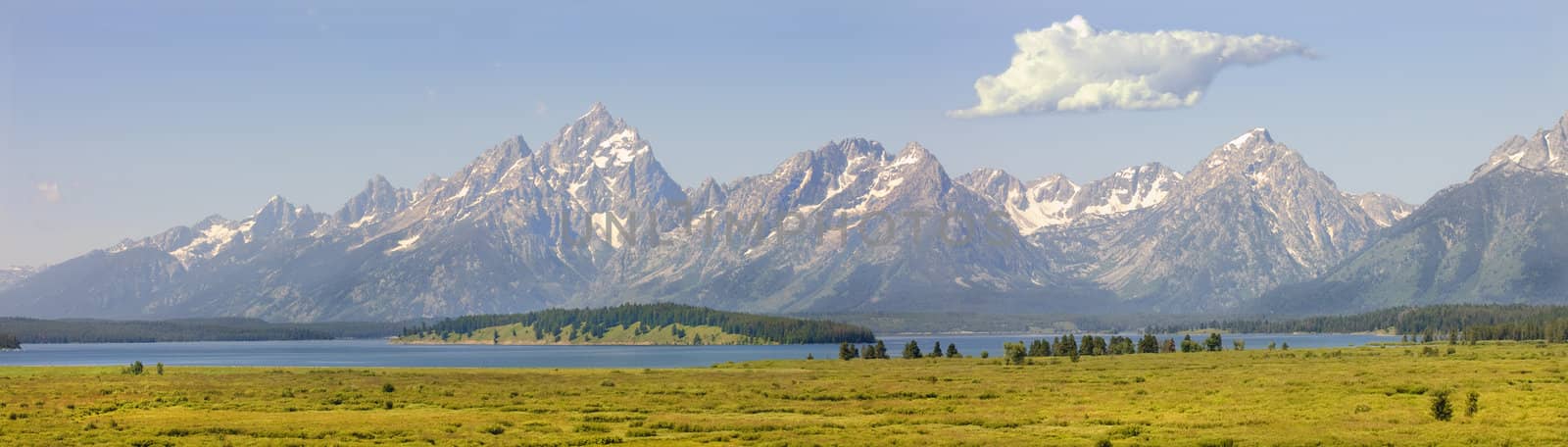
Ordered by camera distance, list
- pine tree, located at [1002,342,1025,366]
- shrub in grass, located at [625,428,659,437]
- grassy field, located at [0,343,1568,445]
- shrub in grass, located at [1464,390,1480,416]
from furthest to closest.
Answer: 1. pine tree, located at [1002,342,1025,366]
2. shrub in grass, located at [1464,390,1480,416]
3. shrub in grass, located at [625,428,659,437]
4. grassy field, located at [0,343,1568,445]

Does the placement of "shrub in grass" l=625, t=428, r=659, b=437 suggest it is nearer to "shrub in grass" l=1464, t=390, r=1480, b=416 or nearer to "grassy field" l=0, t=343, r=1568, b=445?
"grassy field" l=0, t=343, r=1568, b=445

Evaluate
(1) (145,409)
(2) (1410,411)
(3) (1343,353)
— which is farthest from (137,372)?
(3) (1343,353)

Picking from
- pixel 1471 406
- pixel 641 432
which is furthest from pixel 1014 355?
pixel 641 432

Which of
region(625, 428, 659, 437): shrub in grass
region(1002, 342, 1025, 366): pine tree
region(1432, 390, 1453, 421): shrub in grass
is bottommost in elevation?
region(625, 428, 659, 437): shrub in grass

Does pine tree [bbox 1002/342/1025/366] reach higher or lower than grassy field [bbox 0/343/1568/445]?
higher

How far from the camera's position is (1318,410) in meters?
95.1

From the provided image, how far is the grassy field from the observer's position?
8075 cm

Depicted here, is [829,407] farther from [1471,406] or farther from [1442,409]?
[1471,406]

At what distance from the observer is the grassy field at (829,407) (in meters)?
80.8

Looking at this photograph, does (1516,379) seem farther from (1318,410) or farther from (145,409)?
(145,409)

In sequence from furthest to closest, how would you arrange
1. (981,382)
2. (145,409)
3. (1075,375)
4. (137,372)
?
(137,372) → (1075,375) → (981,382) → (145,409)

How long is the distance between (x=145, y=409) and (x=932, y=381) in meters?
62.7

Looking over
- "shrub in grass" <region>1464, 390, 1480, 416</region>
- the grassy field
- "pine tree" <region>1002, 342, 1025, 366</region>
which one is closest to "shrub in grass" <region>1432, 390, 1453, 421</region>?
the grassy field

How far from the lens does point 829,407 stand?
10575cm
